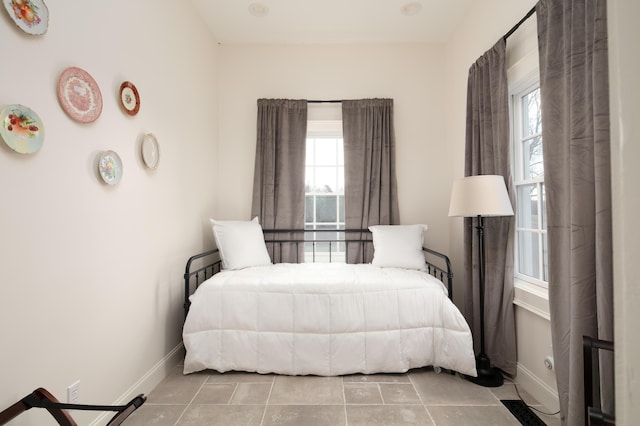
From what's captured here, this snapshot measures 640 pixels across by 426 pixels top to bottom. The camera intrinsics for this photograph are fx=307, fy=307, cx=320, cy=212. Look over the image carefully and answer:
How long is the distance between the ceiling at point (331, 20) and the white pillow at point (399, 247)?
5.97 feet

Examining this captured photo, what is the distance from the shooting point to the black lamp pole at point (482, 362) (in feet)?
6.40

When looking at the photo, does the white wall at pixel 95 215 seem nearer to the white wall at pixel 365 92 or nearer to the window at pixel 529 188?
the white wall at pixel 365 92

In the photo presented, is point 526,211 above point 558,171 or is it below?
below

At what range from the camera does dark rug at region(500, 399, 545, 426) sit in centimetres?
161

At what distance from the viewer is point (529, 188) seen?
202cm

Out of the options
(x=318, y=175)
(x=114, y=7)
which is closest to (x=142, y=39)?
(x=114, y=7)

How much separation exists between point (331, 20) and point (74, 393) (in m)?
3.06

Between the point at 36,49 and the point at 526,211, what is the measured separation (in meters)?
2.71

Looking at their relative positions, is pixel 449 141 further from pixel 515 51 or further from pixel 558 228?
pixel 558 228

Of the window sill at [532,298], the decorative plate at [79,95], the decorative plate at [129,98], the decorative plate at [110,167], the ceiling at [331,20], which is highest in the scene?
the ceiling at [331,20]

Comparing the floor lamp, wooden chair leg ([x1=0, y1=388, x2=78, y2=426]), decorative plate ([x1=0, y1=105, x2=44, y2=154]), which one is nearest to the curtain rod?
the floor lamp

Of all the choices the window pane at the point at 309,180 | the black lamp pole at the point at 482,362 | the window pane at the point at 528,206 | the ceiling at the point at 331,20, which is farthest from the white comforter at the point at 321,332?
the ceiling at the point at 331,20

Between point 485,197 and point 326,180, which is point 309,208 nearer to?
point 326,180

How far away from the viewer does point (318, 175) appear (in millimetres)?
3219
